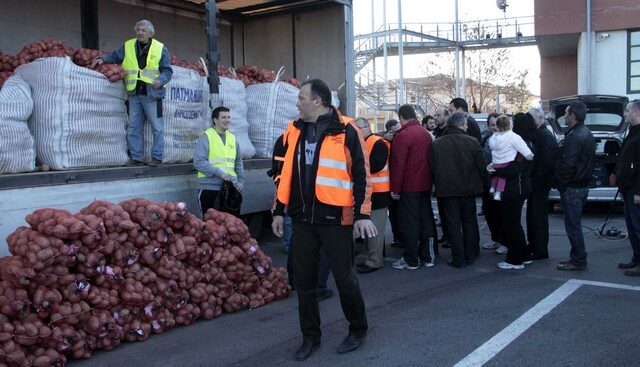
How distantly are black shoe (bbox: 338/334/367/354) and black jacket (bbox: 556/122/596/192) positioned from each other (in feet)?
11.3

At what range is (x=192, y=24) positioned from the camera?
10.2 m

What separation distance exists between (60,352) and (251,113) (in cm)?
459

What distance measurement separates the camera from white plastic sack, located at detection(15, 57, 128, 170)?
5.70m

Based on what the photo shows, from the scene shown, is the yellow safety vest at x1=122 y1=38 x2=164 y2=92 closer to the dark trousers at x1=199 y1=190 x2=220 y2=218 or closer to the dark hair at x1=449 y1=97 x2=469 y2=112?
the dark trousers at x1=199 y1=190 x2=220 y2=218

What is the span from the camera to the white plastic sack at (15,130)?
5.20 metres

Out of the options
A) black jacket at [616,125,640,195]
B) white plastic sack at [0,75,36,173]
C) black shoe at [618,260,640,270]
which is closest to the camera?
white plastic sack at [0,75,36,173]

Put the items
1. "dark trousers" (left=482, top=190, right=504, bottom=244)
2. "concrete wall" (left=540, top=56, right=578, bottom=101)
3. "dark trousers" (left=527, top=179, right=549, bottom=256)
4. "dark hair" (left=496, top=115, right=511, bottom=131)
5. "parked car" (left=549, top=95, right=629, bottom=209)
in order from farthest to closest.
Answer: "concrete wall" (left=540, top=56, right=578, bottom=101) < "parked car" (left=549, top=95, right=629, bottom=209) < "dark trousers" (left=482, top=190, right=504, bottom=244) < "dark trousers" (left=527, top=179, right=549, bottom=256) < "dark hair" (left=496, top=115, right=511, bottom=131)

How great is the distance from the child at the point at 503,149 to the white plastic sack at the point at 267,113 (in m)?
2.62

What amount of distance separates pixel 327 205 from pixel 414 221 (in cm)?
306

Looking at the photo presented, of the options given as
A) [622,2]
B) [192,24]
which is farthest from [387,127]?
[622,2]

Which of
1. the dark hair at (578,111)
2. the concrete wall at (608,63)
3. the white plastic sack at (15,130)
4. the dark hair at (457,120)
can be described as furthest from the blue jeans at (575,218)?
the concrete wall at (608,63)

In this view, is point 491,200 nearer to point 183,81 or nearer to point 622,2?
point 183,81

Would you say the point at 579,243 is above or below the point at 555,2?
below

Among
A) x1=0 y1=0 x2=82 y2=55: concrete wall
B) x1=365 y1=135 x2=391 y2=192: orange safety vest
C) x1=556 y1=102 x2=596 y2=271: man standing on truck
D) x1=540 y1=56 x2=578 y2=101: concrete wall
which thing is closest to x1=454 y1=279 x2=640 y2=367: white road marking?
x1=556 y1=102 x2=596 y2=271: man standing on truck
